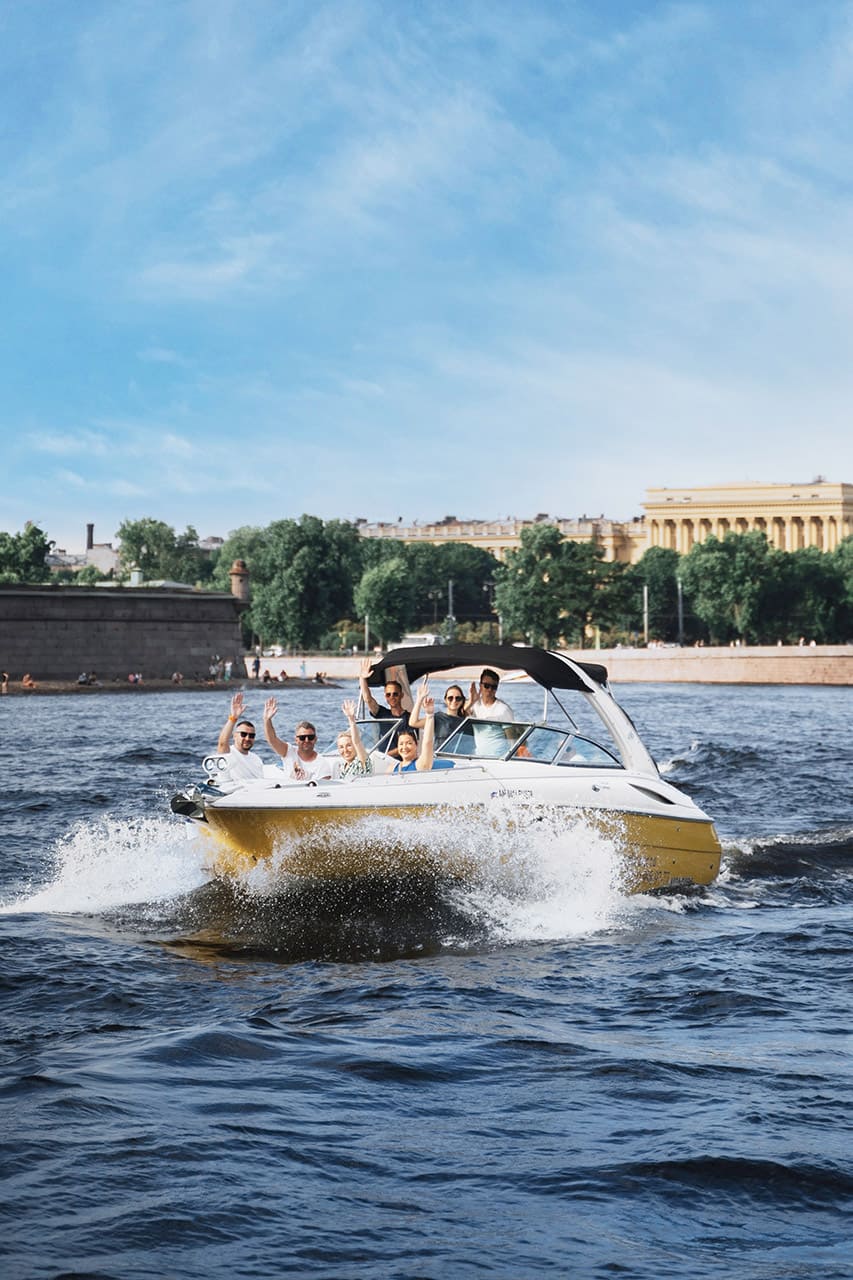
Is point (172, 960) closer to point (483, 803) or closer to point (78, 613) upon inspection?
point (483, 803)

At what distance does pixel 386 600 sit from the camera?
5089 inches

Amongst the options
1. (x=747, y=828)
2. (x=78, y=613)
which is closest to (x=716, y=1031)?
(x=747, y=828)

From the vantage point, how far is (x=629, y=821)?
13.0 meters

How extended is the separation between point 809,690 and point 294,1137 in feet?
258

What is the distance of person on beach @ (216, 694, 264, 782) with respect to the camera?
12.9 meters

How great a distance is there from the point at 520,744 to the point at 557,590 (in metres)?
111

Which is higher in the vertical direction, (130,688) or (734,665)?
(130,688)

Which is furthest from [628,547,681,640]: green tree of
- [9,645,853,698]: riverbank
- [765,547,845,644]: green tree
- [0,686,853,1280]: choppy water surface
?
[0,686,853,1280]: choppy water surface

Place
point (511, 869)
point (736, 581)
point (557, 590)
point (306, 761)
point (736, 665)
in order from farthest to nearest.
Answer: point (557, 590), point (736, 581), point (736, 665), point (306, 761), point (511, 869)

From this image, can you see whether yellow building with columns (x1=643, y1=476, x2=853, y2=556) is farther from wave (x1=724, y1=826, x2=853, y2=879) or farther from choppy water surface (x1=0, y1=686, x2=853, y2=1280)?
choppy water surface (x1=0, y1=686, x2=853, y2=1280)

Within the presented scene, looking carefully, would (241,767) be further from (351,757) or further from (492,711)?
(492,711)

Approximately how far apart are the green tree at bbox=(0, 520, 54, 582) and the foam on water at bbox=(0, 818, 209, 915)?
307ft

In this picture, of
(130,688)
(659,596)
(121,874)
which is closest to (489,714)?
(121,874)

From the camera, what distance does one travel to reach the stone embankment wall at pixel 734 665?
92125mm
